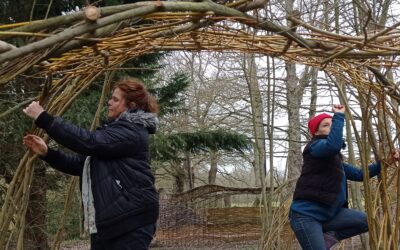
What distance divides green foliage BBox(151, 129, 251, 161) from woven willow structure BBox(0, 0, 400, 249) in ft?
16.7

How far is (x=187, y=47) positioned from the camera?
3.40 metres

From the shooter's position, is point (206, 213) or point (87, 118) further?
point (206, 213)

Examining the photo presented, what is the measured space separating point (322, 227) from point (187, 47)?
1373 mm

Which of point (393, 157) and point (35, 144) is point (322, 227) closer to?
point (393, 157)

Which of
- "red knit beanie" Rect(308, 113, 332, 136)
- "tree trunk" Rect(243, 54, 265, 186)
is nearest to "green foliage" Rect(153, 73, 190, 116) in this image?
"tree trunk" Rect(243, 54, 265, 186)

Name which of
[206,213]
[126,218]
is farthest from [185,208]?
[126,218]

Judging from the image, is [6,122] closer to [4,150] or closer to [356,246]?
[4,150]

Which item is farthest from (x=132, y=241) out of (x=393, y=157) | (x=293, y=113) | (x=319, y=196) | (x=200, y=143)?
(x=293, y=113)

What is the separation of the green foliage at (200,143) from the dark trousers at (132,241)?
5767mm

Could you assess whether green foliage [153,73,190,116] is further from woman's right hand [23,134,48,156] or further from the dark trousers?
the dark trousers

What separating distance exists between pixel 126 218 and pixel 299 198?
1289 millimetres

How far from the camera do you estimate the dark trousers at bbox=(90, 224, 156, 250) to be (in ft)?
9.29

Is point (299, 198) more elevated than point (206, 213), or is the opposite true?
point (206, 213)

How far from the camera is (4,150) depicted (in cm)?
622
